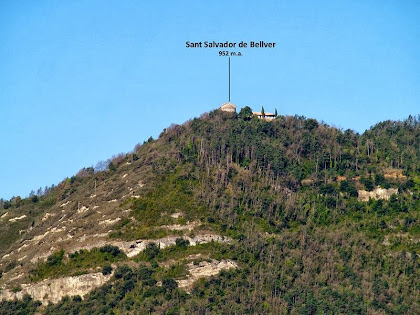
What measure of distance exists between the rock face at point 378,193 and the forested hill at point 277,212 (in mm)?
157

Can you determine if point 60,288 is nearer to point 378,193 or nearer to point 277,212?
point 277,212

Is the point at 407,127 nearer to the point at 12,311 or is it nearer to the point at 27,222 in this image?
the point at 27,222

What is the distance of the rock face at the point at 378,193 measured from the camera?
151375 millimetres

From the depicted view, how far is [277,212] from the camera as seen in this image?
145125mm

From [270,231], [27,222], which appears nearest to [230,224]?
[270,231]

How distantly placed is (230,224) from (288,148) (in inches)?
1101

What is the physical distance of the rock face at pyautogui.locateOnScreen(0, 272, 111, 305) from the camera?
13025 centimetres

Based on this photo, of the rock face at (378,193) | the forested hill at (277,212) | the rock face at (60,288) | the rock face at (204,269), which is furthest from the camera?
the rock face at (378,193)

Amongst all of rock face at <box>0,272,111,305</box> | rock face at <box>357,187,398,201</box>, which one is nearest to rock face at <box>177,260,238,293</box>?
rock face at <box>0,272,111,305</box>

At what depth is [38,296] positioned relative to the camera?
133750 millimetres

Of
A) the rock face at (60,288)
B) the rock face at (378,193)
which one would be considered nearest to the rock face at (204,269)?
the rock face at (60,288)

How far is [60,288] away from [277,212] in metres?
34.7

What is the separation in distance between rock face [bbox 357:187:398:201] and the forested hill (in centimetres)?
16

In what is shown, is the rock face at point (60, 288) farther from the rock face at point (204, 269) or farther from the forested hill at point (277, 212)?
→ the rock face at point (204, 269)
